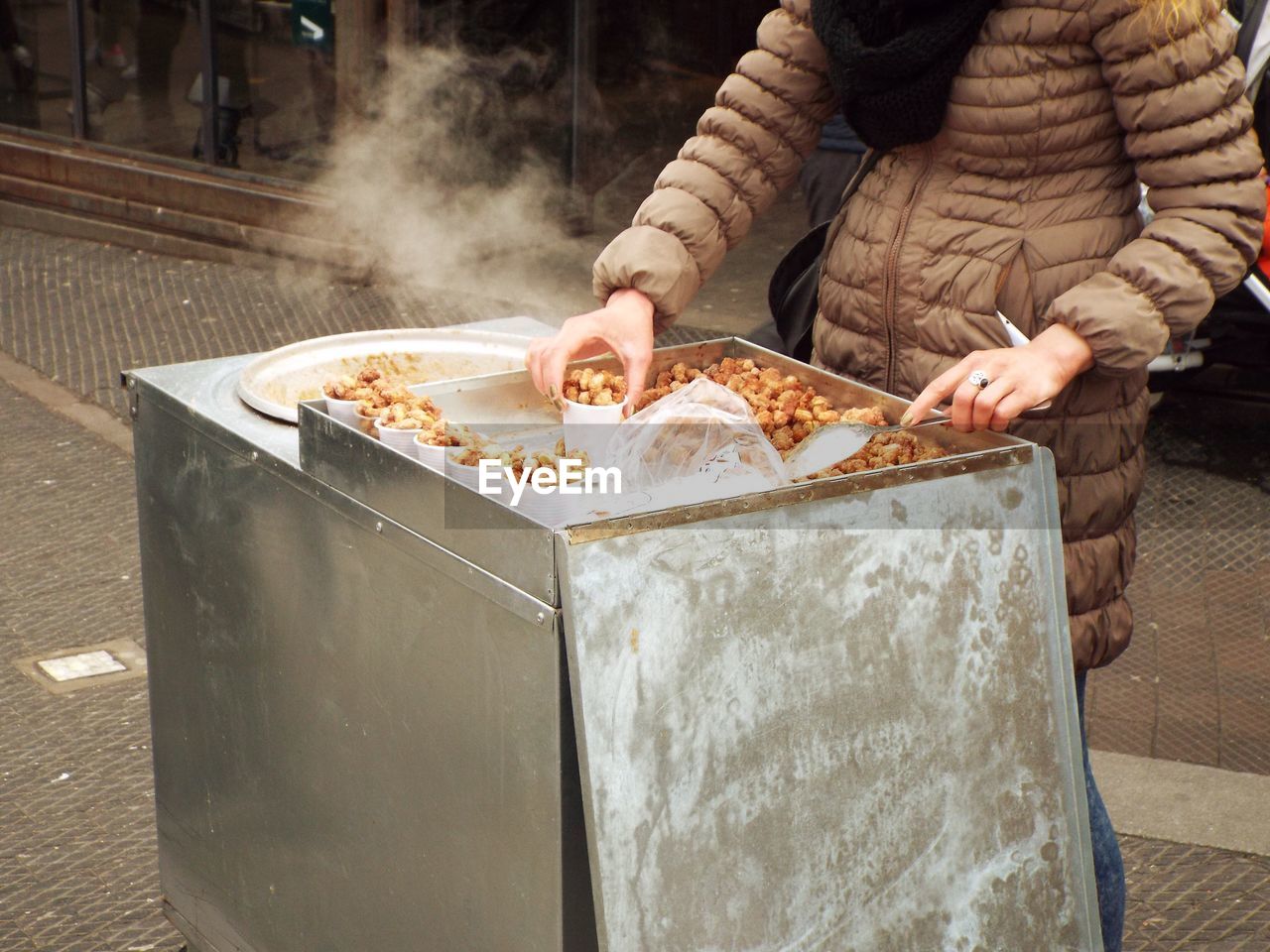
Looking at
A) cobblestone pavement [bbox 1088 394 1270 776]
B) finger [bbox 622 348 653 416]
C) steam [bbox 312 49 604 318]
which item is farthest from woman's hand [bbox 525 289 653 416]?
steam [bbox 312 49 604 318]

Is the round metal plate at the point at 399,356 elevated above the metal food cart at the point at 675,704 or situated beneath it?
elevated above

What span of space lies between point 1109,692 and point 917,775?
239 centimetres

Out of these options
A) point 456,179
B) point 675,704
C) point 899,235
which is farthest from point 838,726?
point 456,179

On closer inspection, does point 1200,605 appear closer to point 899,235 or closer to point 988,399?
point 899,235

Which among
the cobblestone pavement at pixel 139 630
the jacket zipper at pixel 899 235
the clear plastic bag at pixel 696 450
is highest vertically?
the jacket zipper at pixel 899 235

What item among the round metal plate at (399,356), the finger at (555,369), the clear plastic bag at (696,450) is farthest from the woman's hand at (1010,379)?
the round metal plate at (399,356)

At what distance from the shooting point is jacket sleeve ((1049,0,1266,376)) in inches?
80.0

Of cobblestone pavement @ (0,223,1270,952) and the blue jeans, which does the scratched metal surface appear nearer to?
the blue jeans

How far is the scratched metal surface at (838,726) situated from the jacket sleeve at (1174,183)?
0.73 feet

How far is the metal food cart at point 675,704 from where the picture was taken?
180 centimetres

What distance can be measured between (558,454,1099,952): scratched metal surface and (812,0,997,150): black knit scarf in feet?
1.77

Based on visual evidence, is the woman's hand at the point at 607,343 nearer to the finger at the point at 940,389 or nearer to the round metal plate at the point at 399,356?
the finger at the point at 940,389

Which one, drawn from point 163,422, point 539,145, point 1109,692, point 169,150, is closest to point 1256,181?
point 163,422

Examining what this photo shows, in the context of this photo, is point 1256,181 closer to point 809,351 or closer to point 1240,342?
point 809,351
